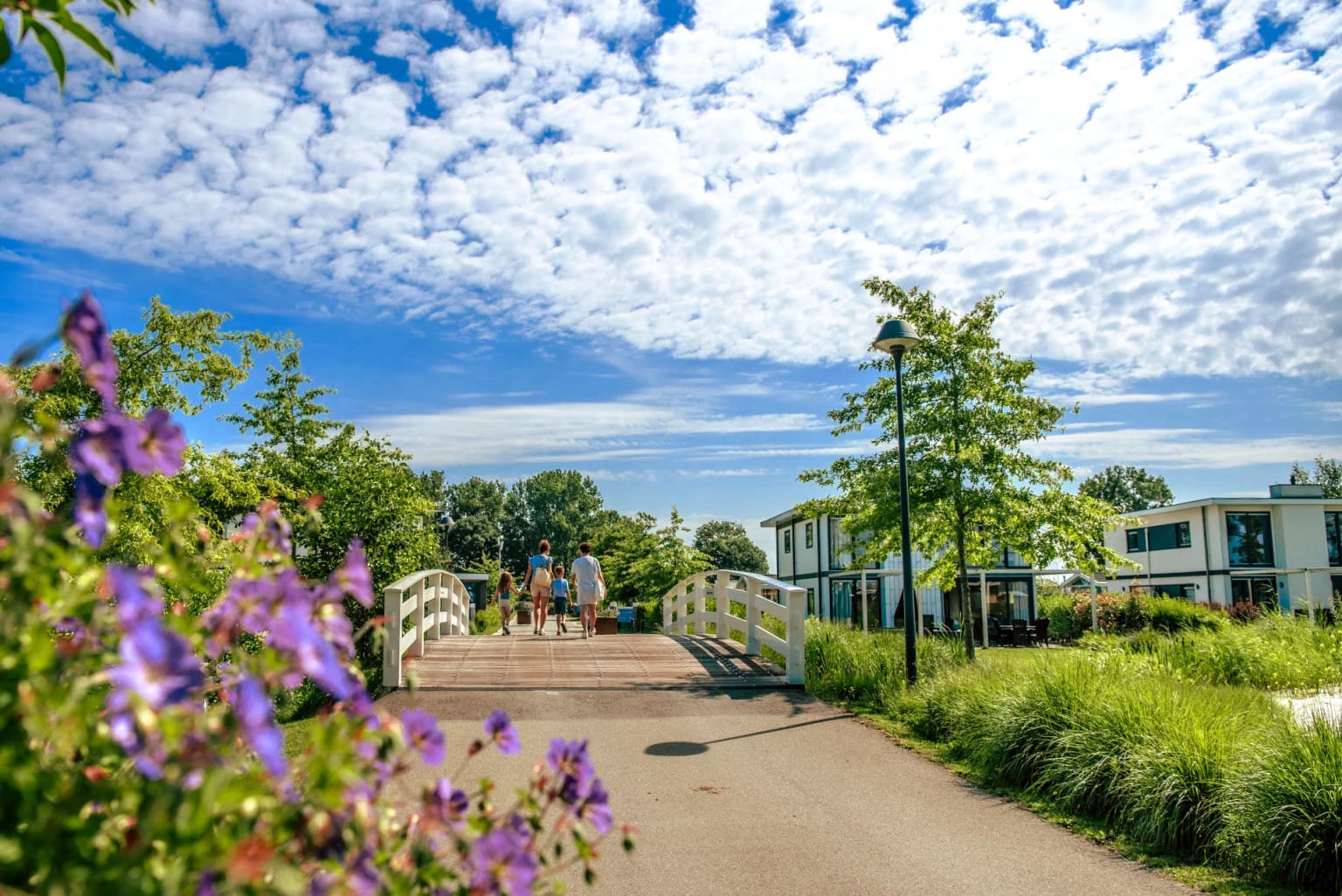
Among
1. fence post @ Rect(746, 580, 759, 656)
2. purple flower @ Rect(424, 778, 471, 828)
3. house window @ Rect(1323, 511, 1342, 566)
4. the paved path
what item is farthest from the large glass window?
purple flower @ Rect(424, 778, 471, 828)

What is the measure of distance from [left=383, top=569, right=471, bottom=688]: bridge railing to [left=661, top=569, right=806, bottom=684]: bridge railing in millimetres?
4537

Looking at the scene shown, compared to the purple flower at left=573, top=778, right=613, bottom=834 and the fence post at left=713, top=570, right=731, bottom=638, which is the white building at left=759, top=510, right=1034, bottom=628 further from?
the purple flower at left=573, top=778, right=613, bottom=834

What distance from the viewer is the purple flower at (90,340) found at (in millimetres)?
1379

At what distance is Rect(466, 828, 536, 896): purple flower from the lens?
1.59 meters

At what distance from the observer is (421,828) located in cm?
174

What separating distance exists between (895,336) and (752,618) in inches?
203

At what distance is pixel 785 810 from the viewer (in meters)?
6.75

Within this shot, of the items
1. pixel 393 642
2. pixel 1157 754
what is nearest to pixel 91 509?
pixel 1157 754

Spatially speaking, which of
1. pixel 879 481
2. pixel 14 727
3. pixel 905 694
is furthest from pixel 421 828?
pixel 879 481

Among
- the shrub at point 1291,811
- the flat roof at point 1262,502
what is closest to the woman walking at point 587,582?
the shrub at point 1291,811

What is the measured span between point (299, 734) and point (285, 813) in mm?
8592

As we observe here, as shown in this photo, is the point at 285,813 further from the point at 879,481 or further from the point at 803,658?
the point at 879,481

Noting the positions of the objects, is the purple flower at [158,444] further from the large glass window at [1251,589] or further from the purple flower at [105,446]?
the large glass window at [1251,589]

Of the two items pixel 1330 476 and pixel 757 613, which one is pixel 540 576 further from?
pixel 1330 476
